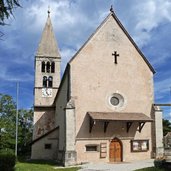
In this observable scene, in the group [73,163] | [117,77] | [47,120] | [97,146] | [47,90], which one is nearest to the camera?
[73,163]

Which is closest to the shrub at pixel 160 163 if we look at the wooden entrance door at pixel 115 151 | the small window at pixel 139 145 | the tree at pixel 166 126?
the wooden entrance door at pixel 115 151

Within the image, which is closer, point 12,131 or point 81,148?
point 81,148

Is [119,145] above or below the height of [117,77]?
below

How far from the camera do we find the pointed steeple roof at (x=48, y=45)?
148 ft

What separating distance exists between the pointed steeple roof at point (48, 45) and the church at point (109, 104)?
1616cm

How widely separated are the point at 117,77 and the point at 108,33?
4443 mm

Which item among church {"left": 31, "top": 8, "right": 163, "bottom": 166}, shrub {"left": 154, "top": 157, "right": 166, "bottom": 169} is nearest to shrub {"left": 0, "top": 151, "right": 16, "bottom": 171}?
shrub {"left": 154, "top": 157, "right": 166, "bottom": 169}

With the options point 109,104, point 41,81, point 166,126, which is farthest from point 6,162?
point 166,126

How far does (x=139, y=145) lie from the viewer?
27641mm

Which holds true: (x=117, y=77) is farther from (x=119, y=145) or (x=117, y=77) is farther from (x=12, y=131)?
(x=12, y=131)

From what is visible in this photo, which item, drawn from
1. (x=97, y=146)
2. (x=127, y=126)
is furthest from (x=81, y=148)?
(x=127, y=126)

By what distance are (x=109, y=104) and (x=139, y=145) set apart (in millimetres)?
4753

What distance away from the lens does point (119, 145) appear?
27.2m

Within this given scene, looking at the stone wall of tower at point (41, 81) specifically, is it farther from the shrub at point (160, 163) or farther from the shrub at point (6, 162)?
the shrub at point (160, 163)
